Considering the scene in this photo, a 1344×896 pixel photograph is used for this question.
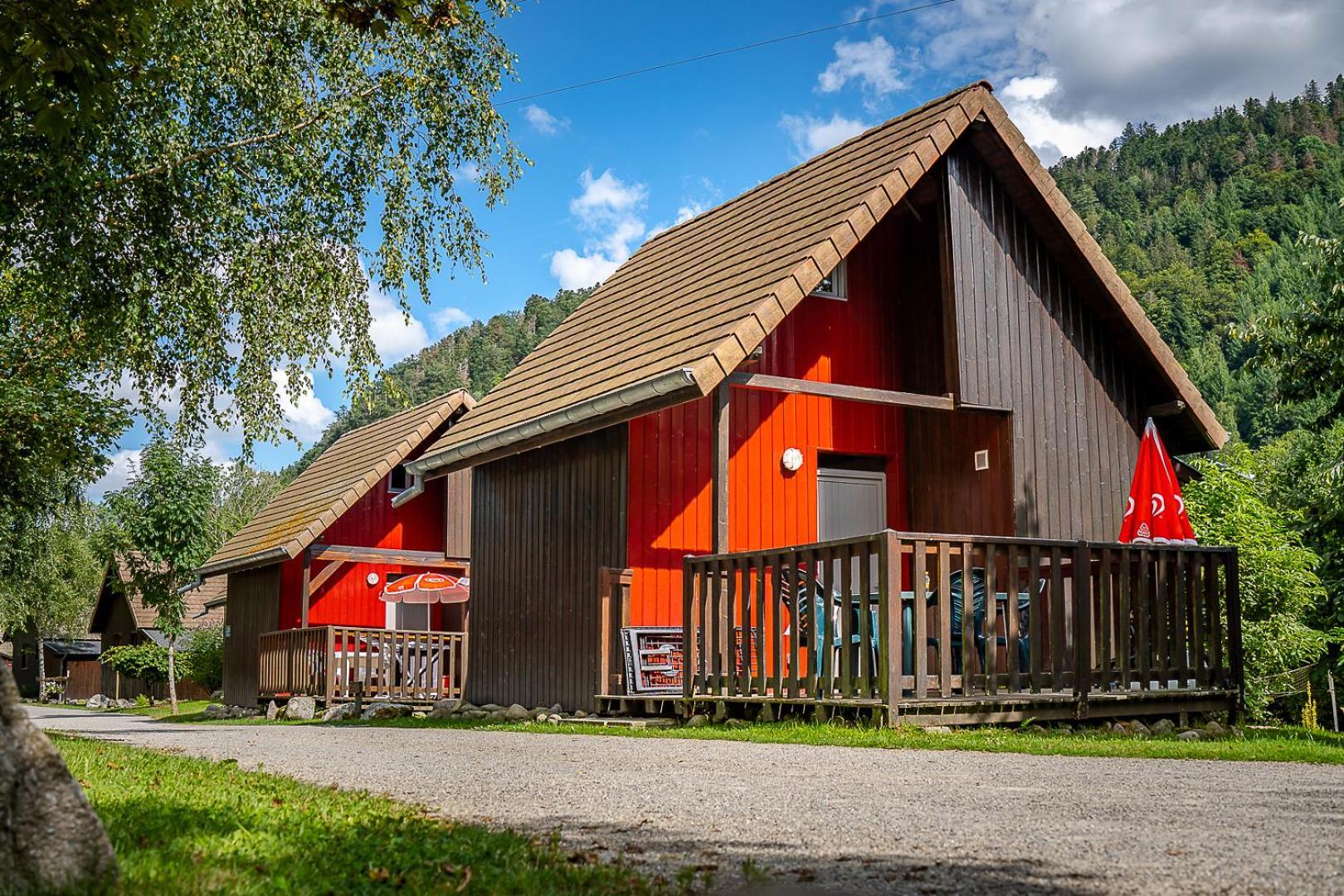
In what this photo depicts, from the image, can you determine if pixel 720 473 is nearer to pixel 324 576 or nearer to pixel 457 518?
pixel 457 518

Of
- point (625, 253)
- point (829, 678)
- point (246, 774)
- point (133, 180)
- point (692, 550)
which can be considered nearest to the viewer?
point (246, 774)

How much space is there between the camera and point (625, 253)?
63.5 ft

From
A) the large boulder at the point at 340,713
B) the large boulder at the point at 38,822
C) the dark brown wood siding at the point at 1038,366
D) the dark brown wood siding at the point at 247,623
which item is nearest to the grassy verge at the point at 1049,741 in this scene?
the dark brown wood siding at the point at 1038,366

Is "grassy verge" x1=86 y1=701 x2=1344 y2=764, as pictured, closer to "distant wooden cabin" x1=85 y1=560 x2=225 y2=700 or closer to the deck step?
the deck step

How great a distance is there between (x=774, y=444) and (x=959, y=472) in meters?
2.20

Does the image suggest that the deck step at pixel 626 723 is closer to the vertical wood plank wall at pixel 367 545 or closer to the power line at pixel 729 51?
the power line at pixel 729 51

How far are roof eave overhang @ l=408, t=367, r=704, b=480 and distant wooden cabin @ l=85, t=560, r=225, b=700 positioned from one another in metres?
31.7

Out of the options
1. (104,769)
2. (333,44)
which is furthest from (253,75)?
(104,769)

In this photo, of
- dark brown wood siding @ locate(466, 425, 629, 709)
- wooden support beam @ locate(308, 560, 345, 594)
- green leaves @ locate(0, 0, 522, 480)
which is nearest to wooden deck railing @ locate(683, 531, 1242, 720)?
dark brown wood siding @ locate(466, 425, 629, 709)

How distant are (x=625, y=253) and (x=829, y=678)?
10.5m

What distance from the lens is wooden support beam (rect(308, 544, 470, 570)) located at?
25.3m

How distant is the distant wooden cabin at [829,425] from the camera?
38.9ft

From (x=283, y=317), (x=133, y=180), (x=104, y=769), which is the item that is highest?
(x=133, y=180)

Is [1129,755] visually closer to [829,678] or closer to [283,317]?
[829,678]
